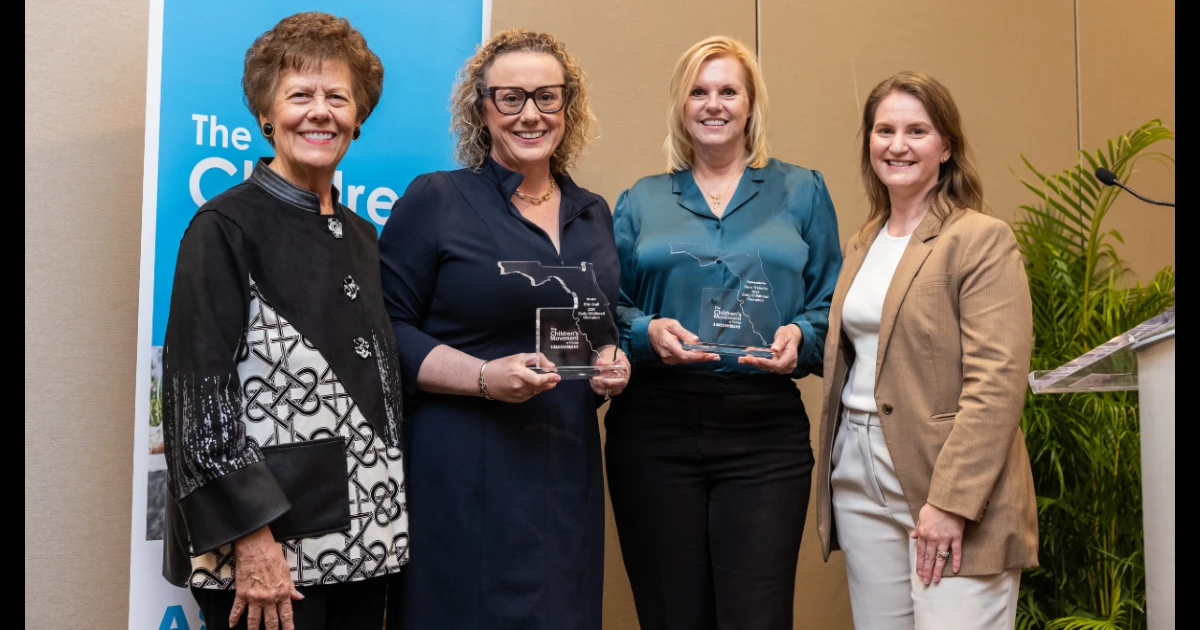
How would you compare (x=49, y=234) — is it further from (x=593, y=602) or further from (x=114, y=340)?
(x=593, y=602)

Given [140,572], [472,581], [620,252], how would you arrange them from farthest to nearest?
[620,252], [140,572], [472,581]

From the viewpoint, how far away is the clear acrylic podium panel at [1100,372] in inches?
84.9

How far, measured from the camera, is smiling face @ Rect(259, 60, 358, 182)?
1996 millimetres

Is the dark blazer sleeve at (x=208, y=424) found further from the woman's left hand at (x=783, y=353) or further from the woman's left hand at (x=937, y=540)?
the woman's left hand at (x=937, y=540)

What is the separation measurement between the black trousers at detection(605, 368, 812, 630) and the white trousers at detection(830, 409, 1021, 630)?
0.45ft

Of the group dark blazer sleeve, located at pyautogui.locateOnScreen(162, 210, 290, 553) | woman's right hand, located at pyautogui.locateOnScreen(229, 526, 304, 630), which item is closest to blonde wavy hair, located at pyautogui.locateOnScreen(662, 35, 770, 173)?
dark blazer sleeve, located at pyautogui.locateOnScreen(162, 210, 290, 553)

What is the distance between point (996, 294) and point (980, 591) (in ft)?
2.18

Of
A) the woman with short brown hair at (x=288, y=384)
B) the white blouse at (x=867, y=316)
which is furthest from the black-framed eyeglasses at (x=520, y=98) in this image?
the white blouse at (x=867, y=316)

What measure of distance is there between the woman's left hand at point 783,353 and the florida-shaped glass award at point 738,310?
2 centimetres

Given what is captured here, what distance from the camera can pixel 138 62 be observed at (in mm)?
2803

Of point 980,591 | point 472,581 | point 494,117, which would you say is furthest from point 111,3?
point 980,591

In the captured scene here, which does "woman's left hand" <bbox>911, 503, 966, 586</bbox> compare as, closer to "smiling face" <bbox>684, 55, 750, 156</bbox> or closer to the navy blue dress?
the navy blue dress

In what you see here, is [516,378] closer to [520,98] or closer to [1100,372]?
[520,98]

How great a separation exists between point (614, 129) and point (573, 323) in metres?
1.66
